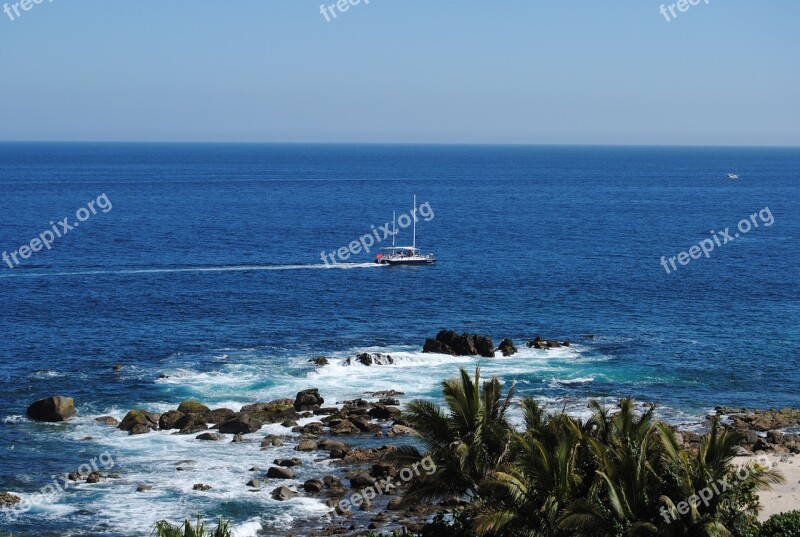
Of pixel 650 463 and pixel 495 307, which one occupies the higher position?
pixel 650 463

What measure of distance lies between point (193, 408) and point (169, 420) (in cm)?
212

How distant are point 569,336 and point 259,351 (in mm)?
30290

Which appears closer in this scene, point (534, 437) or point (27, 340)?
point (534, 437)

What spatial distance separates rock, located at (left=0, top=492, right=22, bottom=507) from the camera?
51906 millimetres

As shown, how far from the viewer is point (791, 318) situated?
9844 centimetres

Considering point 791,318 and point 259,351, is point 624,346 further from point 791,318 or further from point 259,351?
point 259,351

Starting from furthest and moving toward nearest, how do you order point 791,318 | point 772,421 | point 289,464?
point 791,318 < point 772,421 < point 289,464

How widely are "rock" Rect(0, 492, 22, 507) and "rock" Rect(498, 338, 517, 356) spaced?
1761 inches

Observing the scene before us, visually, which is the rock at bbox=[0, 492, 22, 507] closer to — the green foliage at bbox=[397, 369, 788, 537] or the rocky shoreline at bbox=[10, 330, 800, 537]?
the rocky shoreline at bbox=[10, 330, 800, 537]

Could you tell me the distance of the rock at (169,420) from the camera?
64938 millimetres

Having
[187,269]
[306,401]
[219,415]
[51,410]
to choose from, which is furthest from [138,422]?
[187,269]

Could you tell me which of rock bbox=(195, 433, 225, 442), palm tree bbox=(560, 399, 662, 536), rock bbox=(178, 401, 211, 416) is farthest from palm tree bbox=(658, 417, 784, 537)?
rock bbox=(178, 401, 211, 416)

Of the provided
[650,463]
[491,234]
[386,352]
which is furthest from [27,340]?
[491,234]

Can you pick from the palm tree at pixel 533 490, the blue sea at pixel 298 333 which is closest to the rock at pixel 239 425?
the blue sea at pixel 298 333
